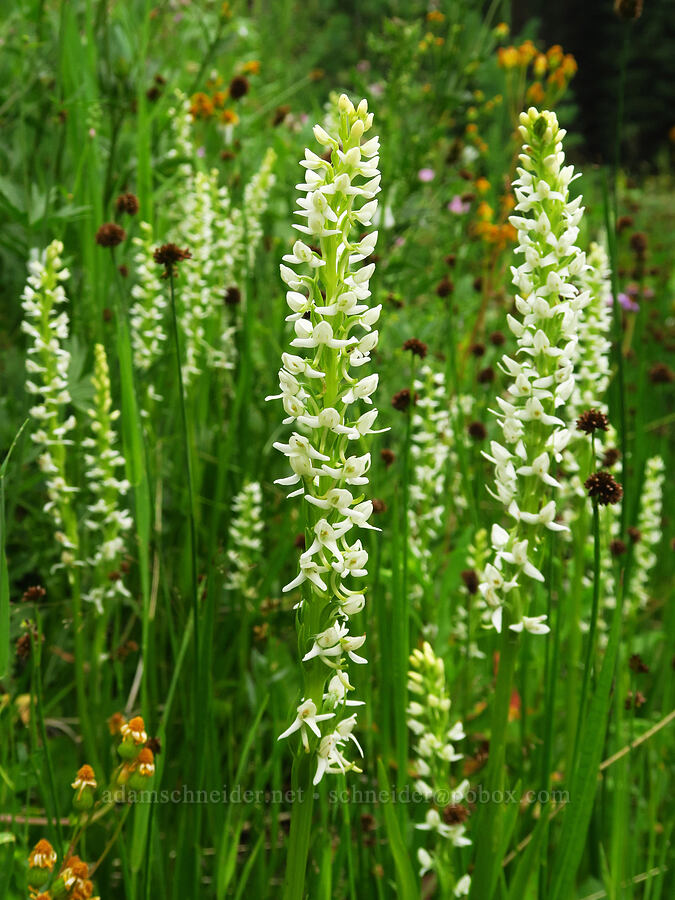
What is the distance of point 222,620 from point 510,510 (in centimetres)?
156

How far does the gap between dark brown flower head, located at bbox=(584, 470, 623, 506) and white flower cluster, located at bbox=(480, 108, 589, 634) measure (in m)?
0.08

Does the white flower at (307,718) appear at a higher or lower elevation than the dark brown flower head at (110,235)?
lower

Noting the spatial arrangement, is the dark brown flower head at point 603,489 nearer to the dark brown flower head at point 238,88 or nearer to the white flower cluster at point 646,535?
the white flower cluster at point 646,535

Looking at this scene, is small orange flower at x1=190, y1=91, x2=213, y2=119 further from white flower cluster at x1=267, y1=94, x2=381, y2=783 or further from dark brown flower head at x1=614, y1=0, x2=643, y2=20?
white flower cluster at x1=267, y1=94, x2=381, y2=783

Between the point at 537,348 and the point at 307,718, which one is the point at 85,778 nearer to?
the point at 307,718

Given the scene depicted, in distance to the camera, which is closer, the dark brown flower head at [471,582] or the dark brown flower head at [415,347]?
the dark brown flower head at [415,347]

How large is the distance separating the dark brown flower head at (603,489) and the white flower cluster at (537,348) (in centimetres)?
8

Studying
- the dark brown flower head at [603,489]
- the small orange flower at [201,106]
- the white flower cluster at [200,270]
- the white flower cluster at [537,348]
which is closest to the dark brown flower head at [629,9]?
the white flower cluster at [537,348]

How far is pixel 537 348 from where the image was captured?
4.42 feet

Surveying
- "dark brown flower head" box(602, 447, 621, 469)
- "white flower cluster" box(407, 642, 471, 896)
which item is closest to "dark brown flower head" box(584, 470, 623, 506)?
"white flower cluster" box(407, 642, 471, 896)

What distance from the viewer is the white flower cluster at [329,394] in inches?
39.9

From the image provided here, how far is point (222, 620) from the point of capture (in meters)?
2.72

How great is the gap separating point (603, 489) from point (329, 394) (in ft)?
1.94

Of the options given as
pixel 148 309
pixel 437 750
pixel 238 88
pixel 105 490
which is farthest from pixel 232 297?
pixel 437 750
